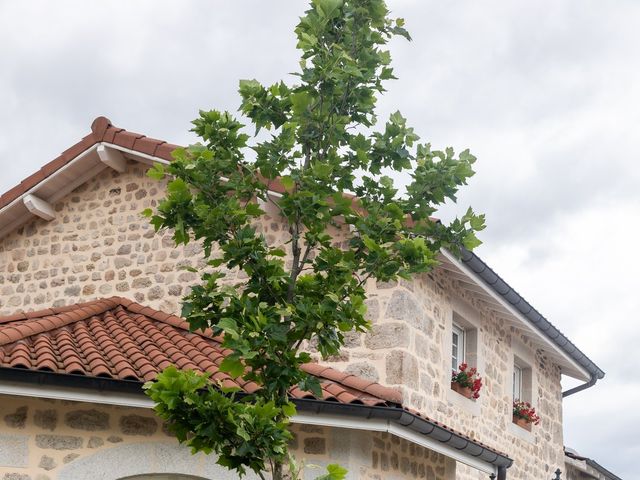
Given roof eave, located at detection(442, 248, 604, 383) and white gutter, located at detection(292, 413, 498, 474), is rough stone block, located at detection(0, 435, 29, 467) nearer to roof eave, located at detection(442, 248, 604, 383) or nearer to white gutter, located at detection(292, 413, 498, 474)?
white gutter, located at detection(292, 413, 498, 474)

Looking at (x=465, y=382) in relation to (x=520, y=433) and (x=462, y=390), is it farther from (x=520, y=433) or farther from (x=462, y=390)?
(x=520, y=433)

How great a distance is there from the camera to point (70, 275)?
1225 centimetres

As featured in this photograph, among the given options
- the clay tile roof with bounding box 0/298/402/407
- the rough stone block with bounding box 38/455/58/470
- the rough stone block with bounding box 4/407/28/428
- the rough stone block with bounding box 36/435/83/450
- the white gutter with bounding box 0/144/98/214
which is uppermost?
the white gutter with bounding box 0/144/98/214

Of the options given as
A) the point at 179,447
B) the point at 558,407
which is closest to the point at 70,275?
the point at 179,447

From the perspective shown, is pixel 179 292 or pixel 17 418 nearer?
pixel 17 418

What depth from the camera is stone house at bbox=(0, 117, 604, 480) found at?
791 centimetres

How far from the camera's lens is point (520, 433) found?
13812mm

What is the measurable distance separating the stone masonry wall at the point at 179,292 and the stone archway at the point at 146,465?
2.35 meters

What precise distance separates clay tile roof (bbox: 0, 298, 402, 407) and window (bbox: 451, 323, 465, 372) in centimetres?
262

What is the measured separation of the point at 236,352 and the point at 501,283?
20.9 ft

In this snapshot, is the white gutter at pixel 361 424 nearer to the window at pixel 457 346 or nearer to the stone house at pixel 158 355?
the stone house at pixel 158 355

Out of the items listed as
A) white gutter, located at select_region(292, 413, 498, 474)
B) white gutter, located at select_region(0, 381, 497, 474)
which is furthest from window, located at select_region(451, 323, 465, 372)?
white gutter, located at select_region(292, 413, 498, 474)

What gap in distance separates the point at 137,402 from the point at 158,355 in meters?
0.87

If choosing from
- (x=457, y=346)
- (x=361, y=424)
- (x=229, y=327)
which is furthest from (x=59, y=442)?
(x=457, y=346)
